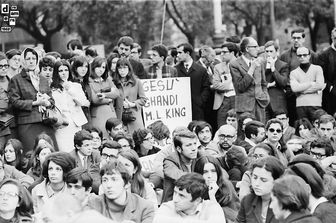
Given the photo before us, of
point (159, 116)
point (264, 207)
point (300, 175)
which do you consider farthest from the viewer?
point (159, 116)

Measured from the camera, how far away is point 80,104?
13711 mm

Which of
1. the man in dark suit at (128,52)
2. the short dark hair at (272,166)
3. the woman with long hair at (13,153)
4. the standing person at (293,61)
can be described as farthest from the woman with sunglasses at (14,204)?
the standing person at (293,61)

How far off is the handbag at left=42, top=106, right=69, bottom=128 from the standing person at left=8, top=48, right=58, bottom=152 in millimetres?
72

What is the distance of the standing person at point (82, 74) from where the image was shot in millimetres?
13797

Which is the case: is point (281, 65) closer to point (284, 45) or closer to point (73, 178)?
point (73, 178)

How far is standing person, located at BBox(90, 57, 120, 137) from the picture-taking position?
46.0 feet

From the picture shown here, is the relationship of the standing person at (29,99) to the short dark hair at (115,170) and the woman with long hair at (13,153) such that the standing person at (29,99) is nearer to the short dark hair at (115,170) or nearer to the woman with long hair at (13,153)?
the woman with long hair at (13,153)

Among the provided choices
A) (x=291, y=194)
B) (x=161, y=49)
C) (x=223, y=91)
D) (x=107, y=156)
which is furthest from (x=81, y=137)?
(x=291, y=194)

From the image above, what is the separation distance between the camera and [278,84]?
16.2 meters

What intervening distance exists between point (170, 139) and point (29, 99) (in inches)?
85.8

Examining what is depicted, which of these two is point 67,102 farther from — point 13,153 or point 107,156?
point 107,156

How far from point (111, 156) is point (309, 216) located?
14.3 ft

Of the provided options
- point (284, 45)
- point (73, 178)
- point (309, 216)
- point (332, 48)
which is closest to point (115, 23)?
point (284, 45)

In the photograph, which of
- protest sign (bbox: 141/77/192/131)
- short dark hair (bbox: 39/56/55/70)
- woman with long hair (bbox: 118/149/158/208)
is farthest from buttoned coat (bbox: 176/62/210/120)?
woman with long hair (bbox: 118/149/158/208)
